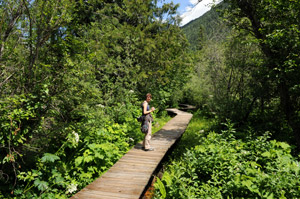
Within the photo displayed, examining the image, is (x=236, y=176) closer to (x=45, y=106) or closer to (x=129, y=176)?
(x=129, y=176)

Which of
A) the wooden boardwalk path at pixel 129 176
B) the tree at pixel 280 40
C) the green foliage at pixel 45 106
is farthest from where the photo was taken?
the tree at pixel 280 40

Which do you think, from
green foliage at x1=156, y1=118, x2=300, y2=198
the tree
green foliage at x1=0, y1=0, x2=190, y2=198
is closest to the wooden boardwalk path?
green foliage at x1=0, y1=0, x2=190, y2=198

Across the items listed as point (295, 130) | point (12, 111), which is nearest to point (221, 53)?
point (295, 130)

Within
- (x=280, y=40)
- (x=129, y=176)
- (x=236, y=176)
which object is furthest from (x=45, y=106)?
(x=280, y=40)

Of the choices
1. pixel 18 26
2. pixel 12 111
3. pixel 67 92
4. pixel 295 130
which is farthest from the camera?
pixel 295 130

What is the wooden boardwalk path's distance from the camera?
14.2ft

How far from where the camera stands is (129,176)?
5.21 metres

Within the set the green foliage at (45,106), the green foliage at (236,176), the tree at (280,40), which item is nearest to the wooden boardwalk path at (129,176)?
the green foliage at (45,106)

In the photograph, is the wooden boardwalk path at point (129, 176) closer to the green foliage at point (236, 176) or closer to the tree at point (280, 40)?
the green foliage at point (236, 176)

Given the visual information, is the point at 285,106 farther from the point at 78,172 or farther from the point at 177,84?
the point at 177,84

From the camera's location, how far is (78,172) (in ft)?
17.5

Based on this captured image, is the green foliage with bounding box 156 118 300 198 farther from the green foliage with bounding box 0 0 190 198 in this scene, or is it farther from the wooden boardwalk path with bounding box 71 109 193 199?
the green foliage with bounding box 0 0 190 198

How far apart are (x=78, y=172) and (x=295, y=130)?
650 centimetres

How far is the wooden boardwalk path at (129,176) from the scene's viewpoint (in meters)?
4.34
